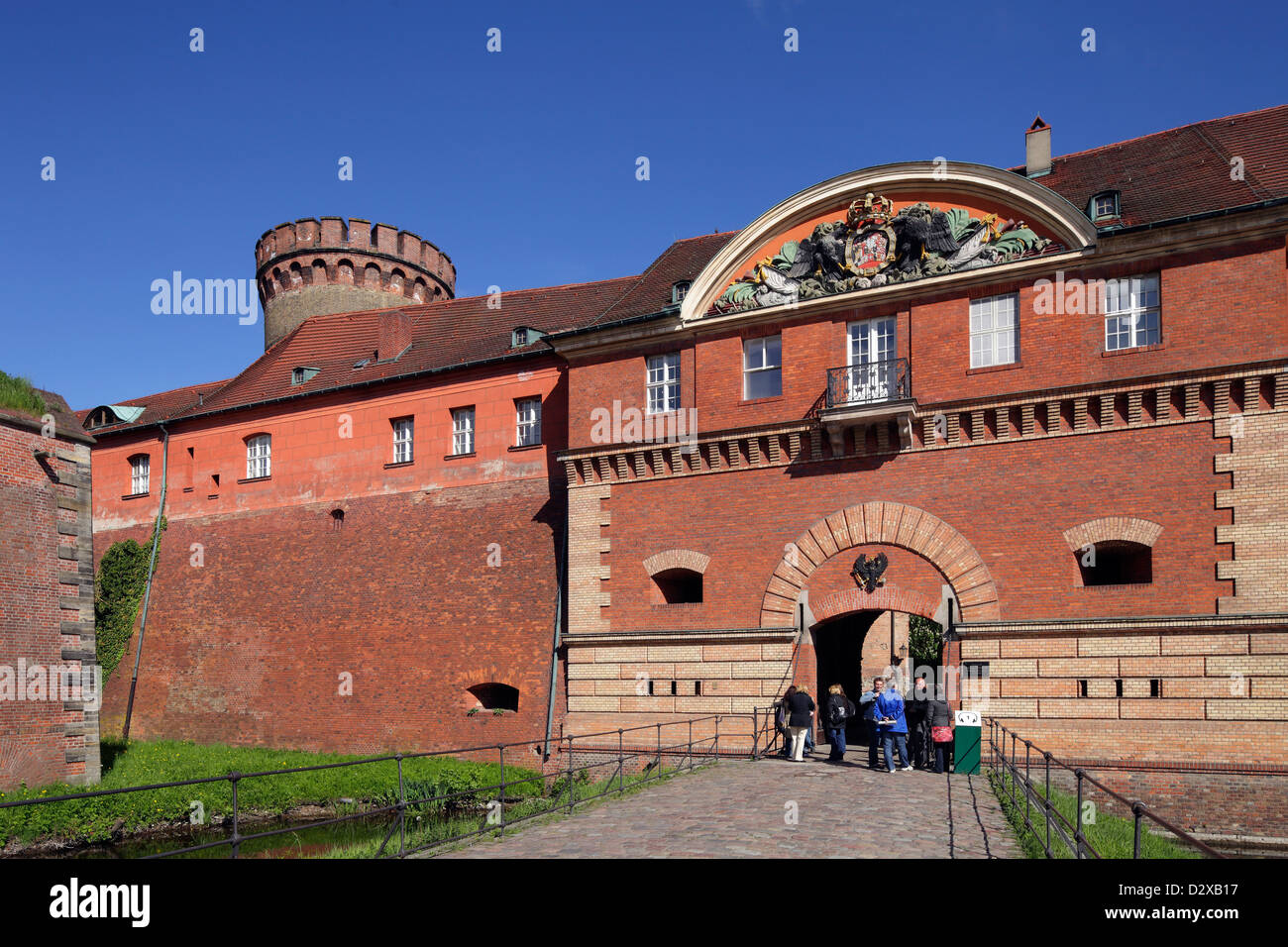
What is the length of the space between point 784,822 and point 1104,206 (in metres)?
12.8

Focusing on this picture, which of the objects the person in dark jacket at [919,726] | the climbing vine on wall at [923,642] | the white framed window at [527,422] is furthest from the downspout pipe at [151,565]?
the climbing vine on wall at [923,642]

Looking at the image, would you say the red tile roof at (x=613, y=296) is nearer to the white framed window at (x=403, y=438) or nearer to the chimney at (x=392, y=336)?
the chimney at (x=392, y=336)

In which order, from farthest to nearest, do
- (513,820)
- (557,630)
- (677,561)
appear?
(557,630) < (677,561) < (513,820)

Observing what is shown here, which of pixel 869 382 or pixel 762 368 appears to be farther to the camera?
pixel 762 368

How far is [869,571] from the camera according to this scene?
66.2 feet

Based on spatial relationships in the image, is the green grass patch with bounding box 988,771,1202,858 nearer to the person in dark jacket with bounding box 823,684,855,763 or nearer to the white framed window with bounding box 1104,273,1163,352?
the person in dark jacket with bounding box 823,684,855,763

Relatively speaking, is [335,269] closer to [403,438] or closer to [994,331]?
[403,438]

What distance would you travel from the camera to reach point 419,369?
28.2 m

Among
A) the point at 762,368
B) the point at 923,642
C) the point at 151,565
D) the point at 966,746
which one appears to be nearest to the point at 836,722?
the point at 966,746

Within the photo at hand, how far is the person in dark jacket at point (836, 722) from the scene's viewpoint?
64.1 feet

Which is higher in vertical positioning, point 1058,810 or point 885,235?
point 885,235

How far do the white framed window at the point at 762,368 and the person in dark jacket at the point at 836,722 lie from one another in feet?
Answer: 20.0
